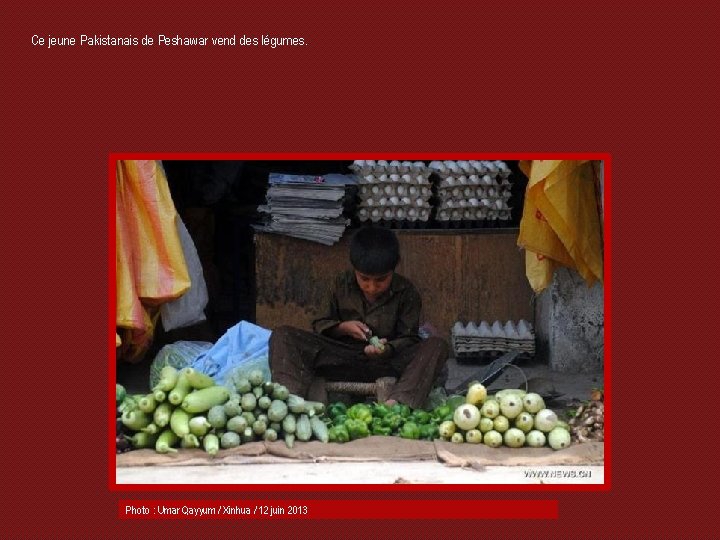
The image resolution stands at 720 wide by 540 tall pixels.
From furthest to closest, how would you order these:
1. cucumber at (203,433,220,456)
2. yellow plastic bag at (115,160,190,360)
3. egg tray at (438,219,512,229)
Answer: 1. egg tray at (438,219,512,229)
2. yellow plastic bag at (115,160,190,360)
3. cucumber at (203,433,220,456)

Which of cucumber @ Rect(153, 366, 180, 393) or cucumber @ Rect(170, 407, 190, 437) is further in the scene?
cucumber @ Rect(153, 366, 180, 393)

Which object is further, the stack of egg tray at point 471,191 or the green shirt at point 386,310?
the stack of egg tray at point 471,191

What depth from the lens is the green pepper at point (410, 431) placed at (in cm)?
681

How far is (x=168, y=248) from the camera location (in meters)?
8.36

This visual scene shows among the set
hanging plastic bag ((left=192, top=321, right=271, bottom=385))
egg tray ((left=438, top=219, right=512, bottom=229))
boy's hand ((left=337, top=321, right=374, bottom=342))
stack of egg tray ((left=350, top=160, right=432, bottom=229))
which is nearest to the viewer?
boy's hand ((left=337, top=321, right=374, bottom=342))

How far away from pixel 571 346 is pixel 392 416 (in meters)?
2.51

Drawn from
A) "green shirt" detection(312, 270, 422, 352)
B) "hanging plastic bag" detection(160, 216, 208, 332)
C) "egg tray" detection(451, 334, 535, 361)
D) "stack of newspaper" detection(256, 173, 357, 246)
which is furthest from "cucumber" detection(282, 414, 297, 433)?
"egg tray" detection(451, 334, 535, 361)

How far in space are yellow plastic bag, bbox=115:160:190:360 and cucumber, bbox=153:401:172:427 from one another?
1.54 m

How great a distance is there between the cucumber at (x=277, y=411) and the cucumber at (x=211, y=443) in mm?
305

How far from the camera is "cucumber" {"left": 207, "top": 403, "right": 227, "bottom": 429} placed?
21.8ft

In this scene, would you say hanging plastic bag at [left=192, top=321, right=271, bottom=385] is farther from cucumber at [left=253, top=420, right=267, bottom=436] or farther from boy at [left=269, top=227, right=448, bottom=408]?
cucumber at [left=253, top=420, right=267, bottom=436]

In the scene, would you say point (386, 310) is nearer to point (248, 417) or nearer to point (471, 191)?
point (248, 417)

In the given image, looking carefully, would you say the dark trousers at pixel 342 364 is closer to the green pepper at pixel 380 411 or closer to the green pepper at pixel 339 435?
the green pepper at pixel 380 411

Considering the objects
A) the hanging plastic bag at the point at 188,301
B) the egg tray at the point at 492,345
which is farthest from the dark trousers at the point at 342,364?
the egg tray at the point at 492,345
